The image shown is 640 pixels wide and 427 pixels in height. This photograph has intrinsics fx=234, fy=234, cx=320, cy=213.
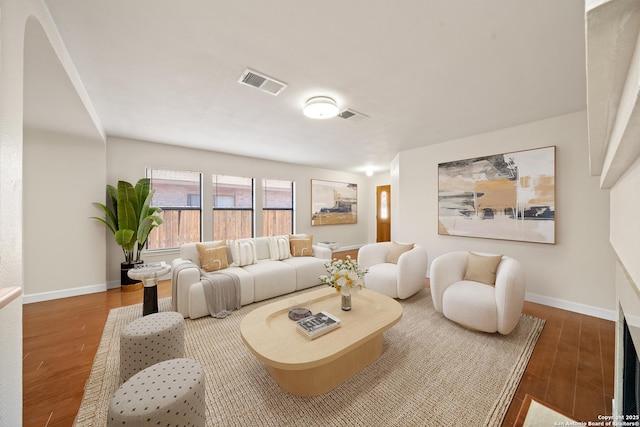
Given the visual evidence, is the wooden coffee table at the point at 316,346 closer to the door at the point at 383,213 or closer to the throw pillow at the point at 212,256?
the throw pillow at the point at 212,256

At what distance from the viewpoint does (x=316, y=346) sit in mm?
1630

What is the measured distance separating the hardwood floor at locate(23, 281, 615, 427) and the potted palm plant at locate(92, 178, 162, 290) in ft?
3.00

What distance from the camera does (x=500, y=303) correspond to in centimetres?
229

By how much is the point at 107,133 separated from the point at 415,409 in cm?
528

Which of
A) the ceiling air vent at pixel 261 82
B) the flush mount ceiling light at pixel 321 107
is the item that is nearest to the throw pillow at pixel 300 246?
the flush mount ceiling light at pixel 321 107

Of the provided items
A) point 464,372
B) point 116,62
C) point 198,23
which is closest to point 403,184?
point 464,372

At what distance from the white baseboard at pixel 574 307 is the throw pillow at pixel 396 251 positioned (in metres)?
1.71

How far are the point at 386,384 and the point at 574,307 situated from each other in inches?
116

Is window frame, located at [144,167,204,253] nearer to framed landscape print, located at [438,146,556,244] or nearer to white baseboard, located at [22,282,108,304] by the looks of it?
white baseboard, located at [22,282,108,304]

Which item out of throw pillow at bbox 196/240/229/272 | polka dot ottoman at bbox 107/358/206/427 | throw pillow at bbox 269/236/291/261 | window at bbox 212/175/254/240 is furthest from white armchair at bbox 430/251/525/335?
window at bbox 212/175/254/240

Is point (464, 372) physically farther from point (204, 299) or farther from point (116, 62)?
point (116, 62)

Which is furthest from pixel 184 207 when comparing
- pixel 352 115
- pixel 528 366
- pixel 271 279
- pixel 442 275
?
pixel 528 366

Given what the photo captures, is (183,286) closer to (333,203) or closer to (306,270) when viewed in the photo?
(306,270)

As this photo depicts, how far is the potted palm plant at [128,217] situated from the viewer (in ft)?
11.9
